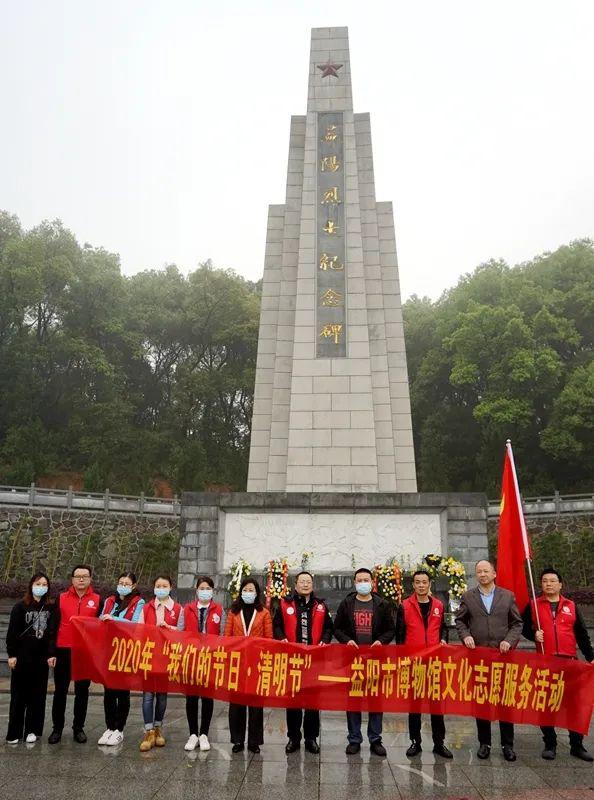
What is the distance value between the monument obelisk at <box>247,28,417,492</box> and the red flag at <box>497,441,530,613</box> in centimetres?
479

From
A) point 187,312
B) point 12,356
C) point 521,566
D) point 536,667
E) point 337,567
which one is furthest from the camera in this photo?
point 187,312

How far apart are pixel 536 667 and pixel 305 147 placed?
33.3ft

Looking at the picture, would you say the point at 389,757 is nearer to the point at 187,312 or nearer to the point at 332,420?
the point at 332,420

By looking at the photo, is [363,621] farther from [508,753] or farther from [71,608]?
[71,608]

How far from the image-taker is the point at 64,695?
493 cm

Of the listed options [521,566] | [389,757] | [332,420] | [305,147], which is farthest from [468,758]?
[305,147]

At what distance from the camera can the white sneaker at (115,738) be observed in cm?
462

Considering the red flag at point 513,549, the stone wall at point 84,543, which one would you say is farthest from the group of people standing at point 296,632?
the stone wall at point 84,543

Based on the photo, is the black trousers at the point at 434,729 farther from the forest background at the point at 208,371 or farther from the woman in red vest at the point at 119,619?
the forest background at the point at 208,371

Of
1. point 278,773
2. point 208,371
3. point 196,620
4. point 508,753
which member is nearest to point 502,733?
point 508,753

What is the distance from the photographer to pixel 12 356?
25.0 metres

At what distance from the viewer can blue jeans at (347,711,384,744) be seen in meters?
4.54

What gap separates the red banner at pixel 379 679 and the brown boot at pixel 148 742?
288 millimetres

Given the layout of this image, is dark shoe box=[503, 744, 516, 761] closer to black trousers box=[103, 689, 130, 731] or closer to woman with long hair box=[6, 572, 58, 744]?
black trousers box=[103, 689, 130, 731]
